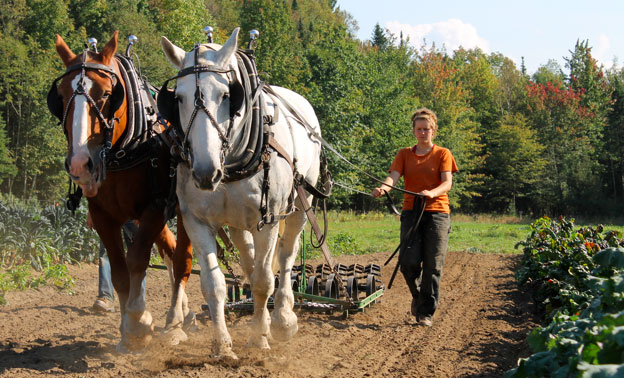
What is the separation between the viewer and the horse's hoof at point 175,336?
4621 mm

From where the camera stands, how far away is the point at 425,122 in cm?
580

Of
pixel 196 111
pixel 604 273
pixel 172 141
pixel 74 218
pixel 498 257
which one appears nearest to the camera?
pixel 196 111

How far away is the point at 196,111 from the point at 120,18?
32.9 metres

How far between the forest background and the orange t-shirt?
46.5ft

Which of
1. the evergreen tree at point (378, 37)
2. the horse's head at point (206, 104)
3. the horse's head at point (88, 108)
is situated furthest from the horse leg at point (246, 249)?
the evergreen tree at point (378, 37)

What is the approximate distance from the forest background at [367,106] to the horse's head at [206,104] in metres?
15.5

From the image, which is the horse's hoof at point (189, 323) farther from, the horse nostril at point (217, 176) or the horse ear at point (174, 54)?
the horse ear at point (174, 54)

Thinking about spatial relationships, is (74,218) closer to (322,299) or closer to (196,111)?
(322,299)

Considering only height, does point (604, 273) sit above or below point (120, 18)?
below

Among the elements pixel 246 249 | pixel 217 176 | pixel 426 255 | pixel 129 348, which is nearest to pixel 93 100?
pixel 217 176

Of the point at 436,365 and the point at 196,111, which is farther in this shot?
the point at 436,365

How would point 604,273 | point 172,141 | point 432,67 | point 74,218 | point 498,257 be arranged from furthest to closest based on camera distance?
point 432,67
point 498,257
point 74,218
point 172,141
point 604,273

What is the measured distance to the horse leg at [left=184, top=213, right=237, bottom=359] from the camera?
3992 millimetres

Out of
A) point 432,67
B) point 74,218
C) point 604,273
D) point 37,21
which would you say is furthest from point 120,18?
point 604,273
